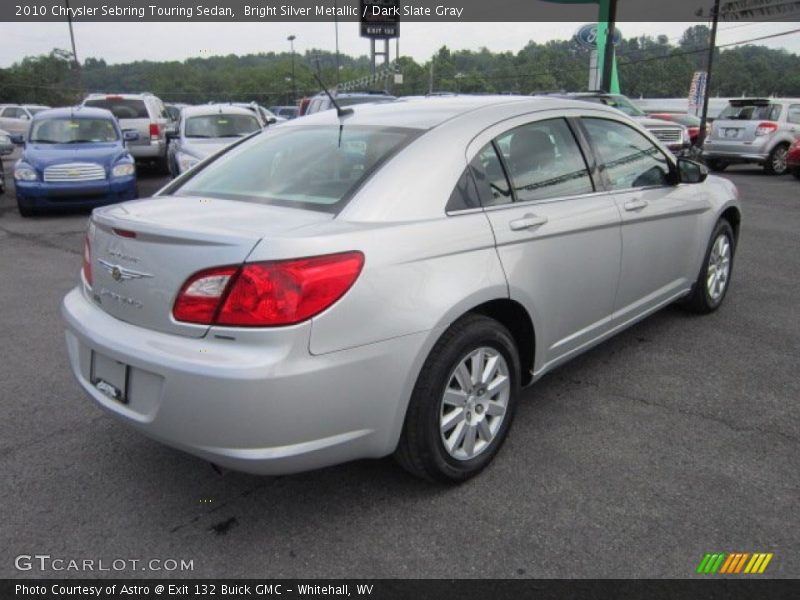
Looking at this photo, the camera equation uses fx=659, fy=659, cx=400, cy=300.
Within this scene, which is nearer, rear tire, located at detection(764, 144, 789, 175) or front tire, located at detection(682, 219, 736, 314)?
front tire, located at detection(682, 219, 736, 314)

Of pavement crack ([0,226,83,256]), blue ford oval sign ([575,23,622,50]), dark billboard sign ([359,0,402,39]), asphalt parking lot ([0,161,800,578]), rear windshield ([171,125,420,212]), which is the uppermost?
dark billboard sign ([359,0,402,39])

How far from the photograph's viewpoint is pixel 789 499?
2.68 m

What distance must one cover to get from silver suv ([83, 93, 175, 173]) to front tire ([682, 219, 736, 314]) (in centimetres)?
Result: 1317

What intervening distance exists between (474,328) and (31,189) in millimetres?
9459

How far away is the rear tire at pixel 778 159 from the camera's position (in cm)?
1568

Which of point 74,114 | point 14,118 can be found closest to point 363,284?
point 74,114

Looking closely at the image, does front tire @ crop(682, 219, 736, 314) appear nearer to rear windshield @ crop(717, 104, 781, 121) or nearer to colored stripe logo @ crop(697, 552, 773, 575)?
colored stripe logo @ crop(697, 552, 773, 575)

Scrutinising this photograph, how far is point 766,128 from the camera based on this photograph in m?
15.5

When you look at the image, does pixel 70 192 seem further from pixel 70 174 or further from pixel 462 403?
pixel 462 403

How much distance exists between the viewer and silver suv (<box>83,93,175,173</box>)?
15312 millimetres

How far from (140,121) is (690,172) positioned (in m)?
14.2

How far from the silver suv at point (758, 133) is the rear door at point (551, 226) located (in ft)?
47.3

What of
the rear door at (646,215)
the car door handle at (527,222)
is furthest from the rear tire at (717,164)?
the car door handle at (527,222)

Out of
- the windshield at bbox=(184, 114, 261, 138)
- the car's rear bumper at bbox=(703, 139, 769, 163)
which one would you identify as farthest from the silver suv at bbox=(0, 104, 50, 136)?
the car's rear bumper at bbox=(703, 139, 769, 163)
